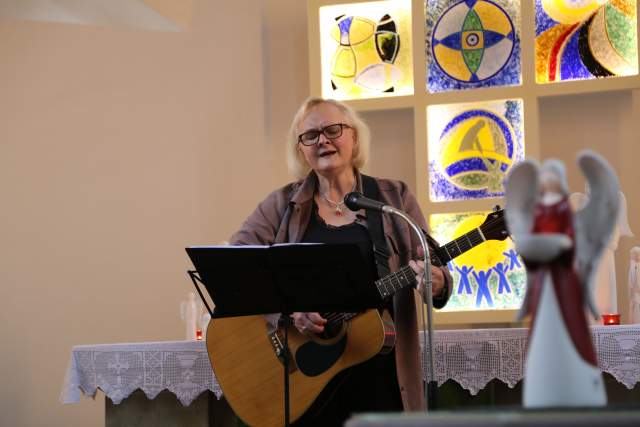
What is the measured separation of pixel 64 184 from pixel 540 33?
8.34 ft

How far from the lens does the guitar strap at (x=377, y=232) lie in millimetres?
3178

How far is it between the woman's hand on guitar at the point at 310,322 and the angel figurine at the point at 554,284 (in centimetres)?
167

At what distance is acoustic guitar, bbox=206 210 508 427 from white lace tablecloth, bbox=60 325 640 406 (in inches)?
12.9

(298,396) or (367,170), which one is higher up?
(367,170)

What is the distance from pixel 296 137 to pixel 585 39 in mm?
1867

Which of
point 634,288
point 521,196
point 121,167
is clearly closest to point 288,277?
point 521,196

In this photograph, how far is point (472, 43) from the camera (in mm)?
4762

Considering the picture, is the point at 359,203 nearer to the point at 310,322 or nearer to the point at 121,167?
the point at 310,322

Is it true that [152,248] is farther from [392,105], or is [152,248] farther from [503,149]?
[503,149]

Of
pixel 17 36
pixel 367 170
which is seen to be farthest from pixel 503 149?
pixel 17 36

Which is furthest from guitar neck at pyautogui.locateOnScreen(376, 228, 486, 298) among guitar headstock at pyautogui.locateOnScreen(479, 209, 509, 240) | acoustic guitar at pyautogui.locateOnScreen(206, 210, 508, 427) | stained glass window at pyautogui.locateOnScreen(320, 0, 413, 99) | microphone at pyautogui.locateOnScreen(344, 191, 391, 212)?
stained glass window at pyautogui.locateOnScreen(320, 0, 413, 99)

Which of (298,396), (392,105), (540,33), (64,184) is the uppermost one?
(540,33)

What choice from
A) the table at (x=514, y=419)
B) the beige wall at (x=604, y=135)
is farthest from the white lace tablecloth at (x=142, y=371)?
the table at (x=514, y=419)

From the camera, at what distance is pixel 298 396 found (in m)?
3.12
